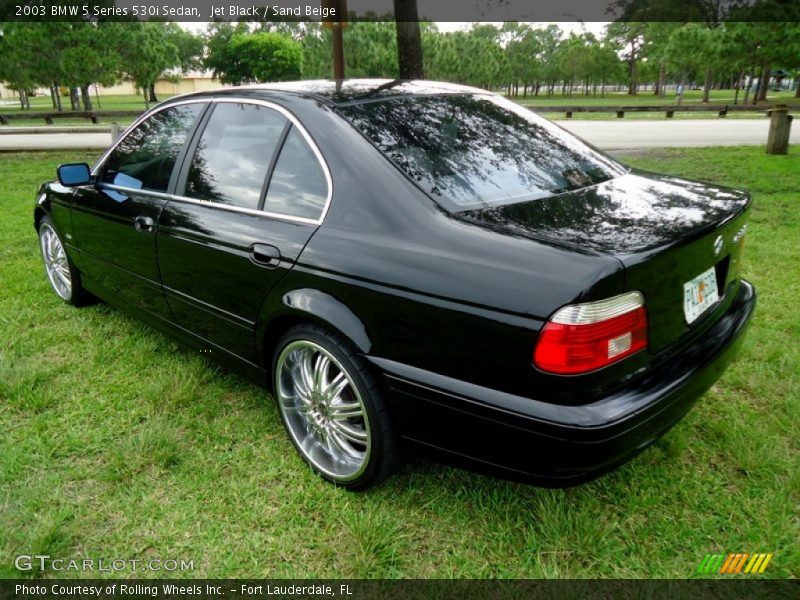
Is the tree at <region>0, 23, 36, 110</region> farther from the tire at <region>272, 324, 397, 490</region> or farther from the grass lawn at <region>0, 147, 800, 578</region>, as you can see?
the tire at <region>272, 324, 397, 490</region>

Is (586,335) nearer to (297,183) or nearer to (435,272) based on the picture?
(435,272)

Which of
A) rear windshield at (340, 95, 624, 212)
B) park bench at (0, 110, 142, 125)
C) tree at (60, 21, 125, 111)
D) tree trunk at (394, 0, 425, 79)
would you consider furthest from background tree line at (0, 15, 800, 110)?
rear windshield at (340, 95, 624, 212)

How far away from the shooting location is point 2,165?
458 inches

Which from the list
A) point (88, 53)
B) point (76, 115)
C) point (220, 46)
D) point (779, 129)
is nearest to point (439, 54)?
point (88, 53)

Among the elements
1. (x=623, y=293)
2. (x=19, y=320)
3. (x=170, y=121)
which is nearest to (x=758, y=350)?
(x=623, y=293)

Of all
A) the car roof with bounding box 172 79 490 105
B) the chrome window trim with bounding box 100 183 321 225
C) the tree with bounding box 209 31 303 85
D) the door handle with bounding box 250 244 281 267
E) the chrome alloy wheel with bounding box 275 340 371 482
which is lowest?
the chrome alloy wheel with bounding box 275 340 371 482

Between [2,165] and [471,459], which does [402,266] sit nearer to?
[471,459]

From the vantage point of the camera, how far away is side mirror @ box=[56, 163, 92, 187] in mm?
3547

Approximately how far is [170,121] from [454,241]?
205cm

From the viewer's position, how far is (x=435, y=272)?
6.34 ft

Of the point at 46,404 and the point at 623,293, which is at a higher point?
the point at 623,293

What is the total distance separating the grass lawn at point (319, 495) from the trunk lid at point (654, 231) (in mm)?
719

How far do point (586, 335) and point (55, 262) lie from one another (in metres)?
4.16

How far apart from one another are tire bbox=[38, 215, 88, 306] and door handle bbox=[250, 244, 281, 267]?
2.35 m
